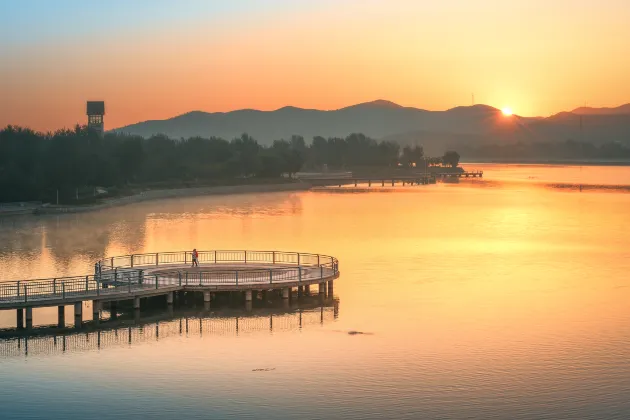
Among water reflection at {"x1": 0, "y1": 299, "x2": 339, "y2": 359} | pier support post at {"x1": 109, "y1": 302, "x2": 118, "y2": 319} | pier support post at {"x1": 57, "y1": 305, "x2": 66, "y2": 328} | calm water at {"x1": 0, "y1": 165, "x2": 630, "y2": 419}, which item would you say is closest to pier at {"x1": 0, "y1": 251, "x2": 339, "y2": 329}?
pier support post at {"x1": 57, "y1": 305, "x2": 66, "y2": 328}

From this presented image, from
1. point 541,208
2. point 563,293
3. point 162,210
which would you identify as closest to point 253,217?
point 162,210

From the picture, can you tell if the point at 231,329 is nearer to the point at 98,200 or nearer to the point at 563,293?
the point at 563,293

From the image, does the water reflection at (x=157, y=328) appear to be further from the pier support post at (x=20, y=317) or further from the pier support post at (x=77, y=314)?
the pier support post at (x=20, y=317)

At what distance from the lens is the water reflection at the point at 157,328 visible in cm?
5034

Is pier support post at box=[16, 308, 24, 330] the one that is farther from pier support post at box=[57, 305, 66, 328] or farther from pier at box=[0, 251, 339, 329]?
pier support post at box=[57, 305, 66, 328]

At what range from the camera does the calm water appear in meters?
41.3

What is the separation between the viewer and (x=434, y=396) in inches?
1671

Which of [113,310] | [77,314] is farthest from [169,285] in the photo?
[77,314]

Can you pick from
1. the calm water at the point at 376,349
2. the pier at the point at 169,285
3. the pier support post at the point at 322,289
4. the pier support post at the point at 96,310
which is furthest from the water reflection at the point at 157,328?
the pier support post at the point at 322,289

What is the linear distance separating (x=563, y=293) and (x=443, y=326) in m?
16.7

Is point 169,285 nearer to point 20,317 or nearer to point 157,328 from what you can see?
point 157,328

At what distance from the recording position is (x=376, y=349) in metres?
50.5

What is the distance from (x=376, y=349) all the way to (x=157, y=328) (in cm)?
1351

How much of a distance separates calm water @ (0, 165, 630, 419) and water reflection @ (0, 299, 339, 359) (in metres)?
0.19
